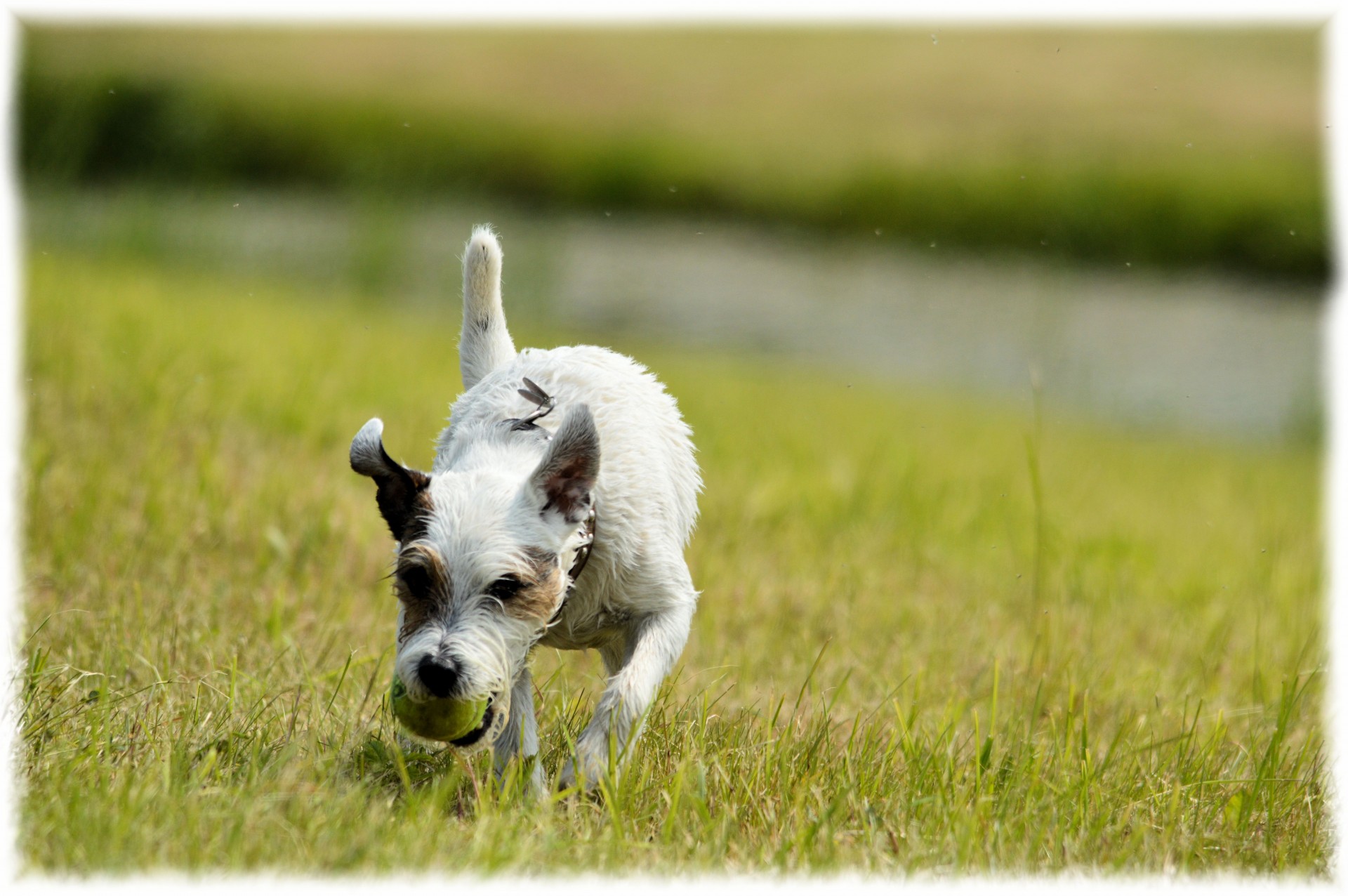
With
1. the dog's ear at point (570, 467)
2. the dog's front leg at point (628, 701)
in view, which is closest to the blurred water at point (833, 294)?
the dog's front leg at point (628, 701)

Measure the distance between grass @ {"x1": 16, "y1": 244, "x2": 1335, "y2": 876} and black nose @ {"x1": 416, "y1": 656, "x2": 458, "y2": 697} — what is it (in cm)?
28

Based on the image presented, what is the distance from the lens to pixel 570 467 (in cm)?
344

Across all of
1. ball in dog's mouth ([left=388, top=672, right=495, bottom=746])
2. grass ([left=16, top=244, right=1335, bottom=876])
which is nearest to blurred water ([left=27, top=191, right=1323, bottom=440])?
grass ([left=16, top=244, right=1335, bottom=876])

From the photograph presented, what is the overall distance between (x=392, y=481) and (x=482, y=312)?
1.28 metres

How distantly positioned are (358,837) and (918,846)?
59.3 inches

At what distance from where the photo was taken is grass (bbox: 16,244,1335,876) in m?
3.35

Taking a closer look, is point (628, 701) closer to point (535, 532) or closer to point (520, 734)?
point (520, 734)

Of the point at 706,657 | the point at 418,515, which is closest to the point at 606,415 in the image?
the point at 418,515

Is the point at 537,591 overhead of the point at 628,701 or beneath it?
overhead

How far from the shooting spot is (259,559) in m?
5.68

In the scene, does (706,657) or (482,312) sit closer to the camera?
(482,312)

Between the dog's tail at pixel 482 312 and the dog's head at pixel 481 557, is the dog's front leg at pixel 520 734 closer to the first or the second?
the dog's head at pixel 481 557

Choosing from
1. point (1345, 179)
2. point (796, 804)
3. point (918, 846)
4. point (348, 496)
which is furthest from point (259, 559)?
point (1345, 179)

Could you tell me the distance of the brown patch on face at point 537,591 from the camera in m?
3.32
